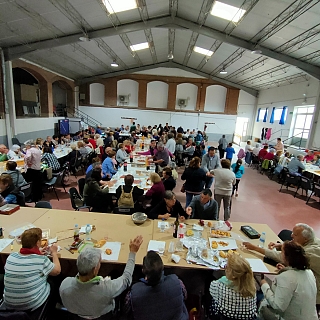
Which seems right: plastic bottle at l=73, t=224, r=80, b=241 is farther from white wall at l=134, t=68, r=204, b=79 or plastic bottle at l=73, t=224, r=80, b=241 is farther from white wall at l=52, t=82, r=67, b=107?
white wall at l=52, t=82, r=67, b=107

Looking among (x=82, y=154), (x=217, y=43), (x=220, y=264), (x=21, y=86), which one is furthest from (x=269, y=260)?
(x=21, y=86)

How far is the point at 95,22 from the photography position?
770cm

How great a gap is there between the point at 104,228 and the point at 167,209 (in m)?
0.97

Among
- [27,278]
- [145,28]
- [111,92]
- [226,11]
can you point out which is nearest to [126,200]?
[27,278]

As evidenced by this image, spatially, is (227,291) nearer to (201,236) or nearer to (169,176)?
(201,236)

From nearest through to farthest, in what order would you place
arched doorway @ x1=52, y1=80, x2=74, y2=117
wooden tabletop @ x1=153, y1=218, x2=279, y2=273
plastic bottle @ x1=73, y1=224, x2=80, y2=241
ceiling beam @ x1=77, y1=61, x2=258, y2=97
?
wooden tabletop @ x1=153, y1=218, x2=279, y2=273 → plastic bottle @ x1=73, y1=224, x2=80, y2=241 → arched doorway @ x1=52, y1=80, x2=74, y2=117 → ceiling beam @ x1=77, y1=61, x2=258, y2=97

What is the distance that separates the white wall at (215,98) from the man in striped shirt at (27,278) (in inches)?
659

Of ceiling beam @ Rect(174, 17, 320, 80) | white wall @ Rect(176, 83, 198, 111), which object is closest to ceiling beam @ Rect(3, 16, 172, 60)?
ceiling beam @ Rect(174, 17, 320, 80)

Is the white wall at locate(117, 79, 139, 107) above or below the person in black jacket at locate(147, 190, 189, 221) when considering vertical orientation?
above

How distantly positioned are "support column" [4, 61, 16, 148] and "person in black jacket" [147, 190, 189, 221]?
887cm

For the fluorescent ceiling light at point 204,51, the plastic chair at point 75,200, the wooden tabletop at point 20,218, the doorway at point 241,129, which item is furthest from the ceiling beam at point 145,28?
the doorway at point 241,129

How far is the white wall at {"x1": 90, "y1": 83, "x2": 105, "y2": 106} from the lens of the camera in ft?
56.0

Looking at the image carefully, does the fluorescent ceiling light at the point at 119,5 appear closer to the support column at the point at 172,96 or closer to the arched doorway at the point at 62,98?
the support column at the point at 172,96

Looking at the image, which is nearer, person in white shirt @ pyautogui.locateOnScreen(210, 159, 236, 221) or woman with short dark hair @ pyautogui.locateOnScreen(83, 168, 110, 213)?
woman with short dark hair @ pyautogui.locateOnScreen(83, 168, 110, 213)
